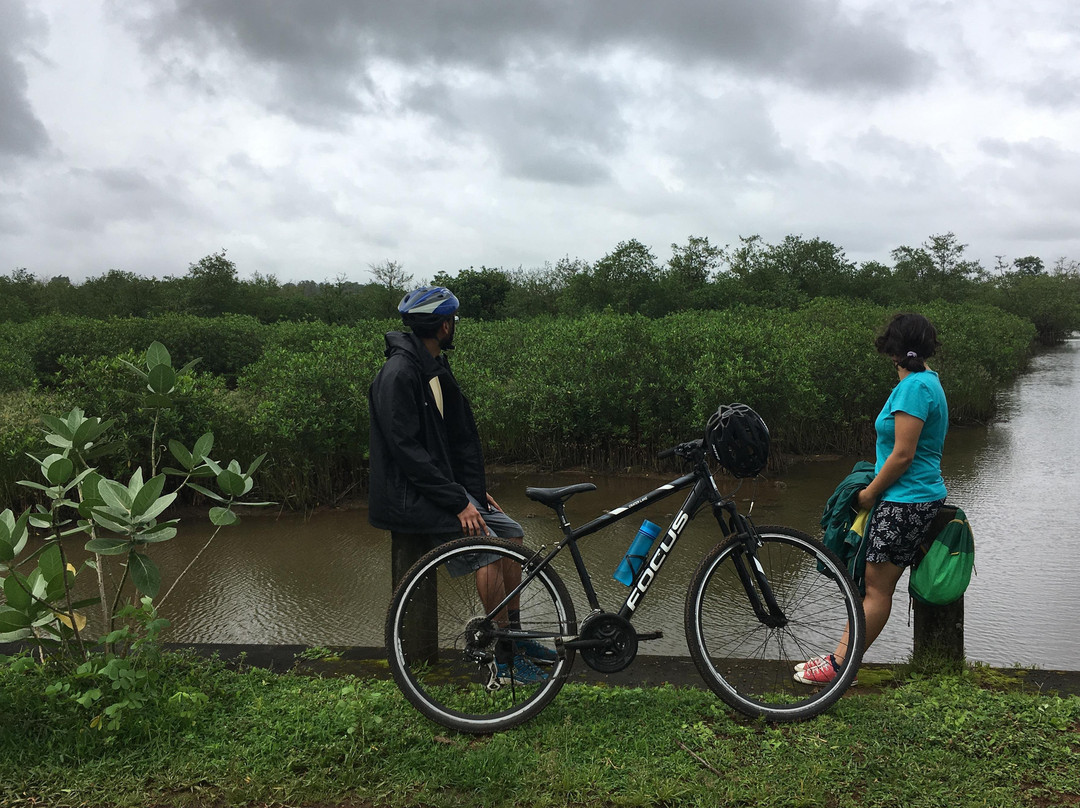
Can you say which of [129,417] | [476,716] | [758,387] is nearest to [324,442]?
[129,417]

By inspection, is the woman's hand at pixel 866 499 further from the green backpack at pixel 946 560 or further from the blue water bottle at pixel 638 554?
the blue water bottle at pixel 638 554

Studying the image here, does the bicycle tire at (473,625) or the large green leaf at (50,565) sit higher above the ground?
the large green leaf at (50,565)

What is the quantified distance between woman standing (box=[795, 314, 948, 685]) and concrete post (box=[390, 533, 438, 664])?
1689mm

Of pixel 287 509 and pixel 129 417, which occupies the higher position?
pixel 129 417

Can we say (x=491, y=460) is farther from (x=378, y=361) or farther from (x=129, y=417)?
(x=129, y=417)

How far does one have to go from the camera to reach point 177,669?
3.78 meters

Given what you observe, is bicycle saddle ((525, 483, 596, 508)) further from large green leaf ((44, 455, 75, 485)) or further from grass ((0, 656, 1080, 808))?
large green leaf ((44, 455, 75, 485))

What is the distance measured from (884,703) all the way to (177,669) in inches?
125

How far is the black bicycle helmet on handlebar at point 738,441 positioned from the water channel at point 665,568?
8.61ft

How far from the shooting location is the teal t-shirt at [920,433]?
145 inches

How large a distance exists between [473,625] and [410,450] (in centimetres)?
78

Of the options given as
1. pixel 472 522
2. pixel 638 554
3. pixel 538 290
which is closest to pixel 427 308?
pixel 472 522

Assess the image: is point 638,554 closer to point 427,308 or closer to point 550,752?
point 550,752

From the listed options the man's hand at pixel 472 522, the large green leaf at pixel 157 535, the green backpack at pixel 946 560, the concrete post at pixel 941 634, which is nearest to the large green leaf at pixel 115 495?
the large green leaf at pixel 157 535
